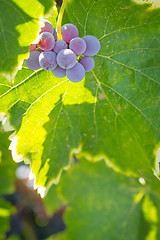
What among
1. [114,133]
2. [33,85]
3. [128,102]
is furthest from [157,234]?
[33,85]

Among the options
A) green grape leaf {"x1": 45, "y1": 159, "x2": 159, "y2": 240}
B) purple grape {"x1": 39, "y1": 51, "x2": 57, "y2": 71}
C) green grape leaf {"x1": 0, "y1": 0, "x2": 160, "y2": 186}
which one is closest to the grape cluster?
purple grape {"x1": 39, "y1": 51, "x2": 57, "y2": 71}

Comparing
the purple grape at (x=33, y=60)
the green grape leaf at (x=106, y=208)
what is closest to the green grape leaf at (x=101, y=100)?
the purple grape at (x=33, y=60)

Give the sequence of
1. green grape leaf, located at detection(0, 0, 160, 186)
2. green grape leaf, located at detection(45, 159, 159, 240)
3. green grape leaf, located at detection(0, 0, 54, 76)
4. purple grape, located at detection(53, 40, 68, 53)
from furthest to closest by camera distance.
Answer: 1. green grape leaf, located at detection(45, 159, 159, 240)
2. green grape leaf, located at detection(0, 0, 160, 186)
3. purple grape, located at detection(53, 40, 68, 53)
4. green grape leaf, located at detection(0, 0, 54, 76)

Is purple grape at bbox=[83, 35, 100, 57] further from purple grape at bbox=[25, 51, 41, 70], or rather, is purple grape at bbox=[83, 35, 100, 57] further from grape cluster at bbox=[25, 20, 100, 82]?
purple grape at bbox=[25, 51, 41, 70]

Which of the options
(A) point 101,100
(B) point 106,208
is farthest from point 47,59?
(B) point 106,208

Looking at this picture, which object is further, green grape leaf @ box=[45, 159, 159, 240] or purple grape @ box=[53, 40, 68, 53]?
green grape leaf @ box=[45, 159, 159, 240]

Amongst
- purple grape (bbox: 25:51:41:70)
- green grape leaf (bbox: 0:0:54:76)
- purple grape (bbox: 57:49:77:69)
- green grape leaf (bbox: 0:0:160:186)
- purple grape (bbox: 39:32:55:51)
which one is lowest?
green grape leaf (bbox: 0:0:160:186)

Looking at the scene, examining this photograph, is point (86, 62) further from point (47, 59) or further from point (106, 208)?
point (106, 208)

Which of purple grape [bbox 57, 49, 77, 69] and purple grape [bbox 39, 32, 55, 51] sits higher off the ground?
purple grape [bbox 39, 32, 55, 51]
